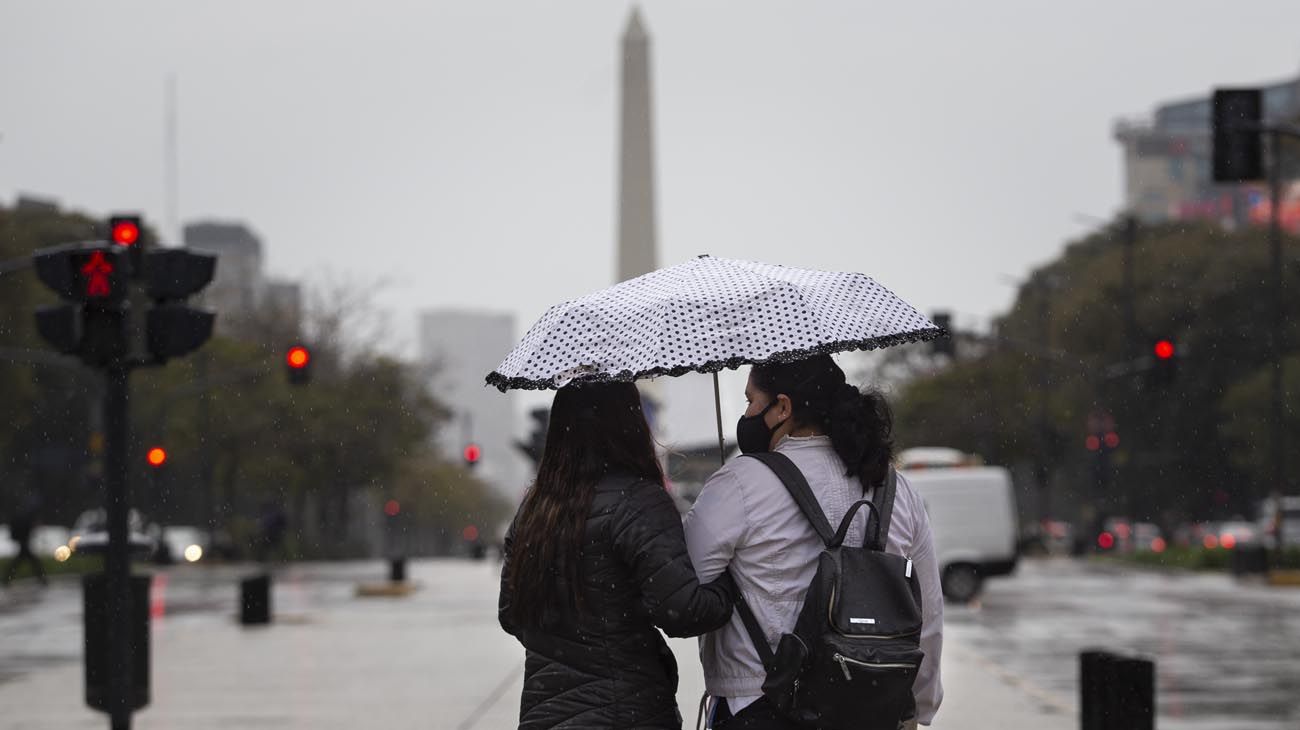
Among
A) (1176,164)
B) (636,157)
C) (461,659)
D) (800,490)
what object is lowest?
(461,659)

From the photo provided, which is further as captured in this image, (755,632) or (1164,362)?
(1164,362)

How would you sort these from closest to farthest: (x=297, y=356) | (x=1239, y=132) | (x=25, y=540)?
(x=1239, y=132), (x=297, y=356), (x=25, y=540)

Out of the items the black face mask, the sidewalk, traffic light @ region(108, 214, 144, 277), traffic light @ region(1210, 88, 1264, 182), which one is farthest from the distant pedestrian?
the black face mask

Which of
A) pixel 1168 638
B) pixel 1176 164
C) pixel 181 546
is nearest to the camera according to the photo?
pixel 1168 638

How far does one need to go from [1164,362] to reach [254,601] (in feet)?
57.2

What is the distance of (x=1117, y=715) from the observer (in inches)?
386

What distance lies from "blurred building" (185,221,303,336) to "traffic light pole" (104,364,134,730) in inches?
64.1

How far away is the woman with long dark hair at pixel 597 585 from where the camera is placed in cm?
470

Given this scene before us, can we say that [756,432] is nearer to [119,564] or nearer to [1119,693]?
[1119,693]

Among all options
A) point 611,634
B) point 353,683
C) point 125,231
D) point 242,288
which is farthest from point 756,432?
point 242,288

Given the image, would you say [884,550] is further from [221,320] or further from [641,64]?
[221,320]

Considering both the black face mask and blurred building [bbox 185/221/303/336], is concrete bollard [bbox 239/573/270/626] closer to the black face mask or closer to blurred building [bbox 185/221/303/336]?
blurred building [bbox 185/221/303/336]

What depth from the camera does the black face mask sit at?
479cm

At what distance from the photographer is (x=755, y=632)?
461cm
